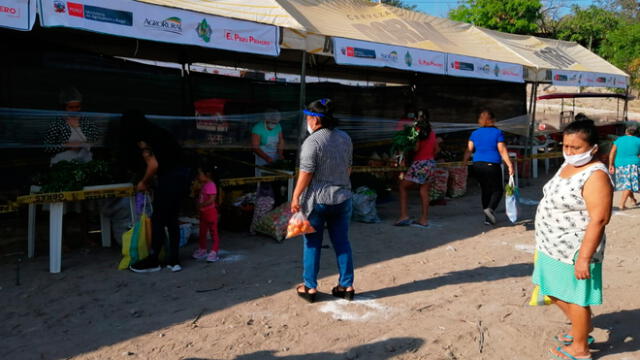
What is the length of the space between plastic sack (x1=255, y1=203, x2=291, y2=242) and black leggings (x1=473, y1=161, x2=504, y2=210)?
2.77 metres

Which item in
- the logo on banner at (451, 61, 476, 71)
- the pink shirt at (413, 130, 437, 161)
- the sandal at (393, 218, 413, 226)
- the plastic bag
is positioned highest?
the logo on banner at (451, 61, 476, 71)

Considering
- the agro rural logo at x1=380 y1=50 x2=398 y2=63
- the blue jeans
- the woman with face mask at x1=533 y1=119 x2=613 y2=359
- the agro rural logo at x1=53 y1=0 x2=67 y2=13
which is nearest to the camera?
the woman with face mask at x1=533 y1=119 x2=613 y2=359

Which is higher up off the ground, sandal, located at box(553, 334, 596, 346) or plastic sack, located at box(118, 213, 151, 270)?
plastic sack, located at box(118, 213, 151, 270)

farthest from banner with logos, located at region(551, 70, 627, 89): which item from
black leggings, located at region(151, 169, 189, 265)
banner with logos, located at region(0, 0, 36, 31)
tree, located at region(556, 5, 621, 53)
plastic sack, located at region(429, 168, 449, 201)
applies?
tree, located at region(556, 5, 621, 53)

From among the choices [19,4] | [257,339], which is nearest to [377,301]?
[257,339]

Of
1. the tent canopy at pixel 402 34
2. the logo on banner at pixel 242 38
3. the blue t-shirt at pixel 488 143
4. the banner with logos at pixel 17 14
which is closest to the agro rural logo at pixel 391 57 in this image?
the tent canopy at pixel 402 34

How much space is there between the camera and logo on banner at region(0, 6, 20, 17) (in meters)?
A: 4.12

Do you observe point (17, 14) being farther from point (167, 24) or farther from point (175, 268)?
point (175, 268)

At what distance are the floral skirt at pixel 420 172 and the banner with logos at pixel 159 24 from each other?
2460 mm

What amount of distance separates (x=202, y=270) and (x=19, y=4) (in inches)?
111

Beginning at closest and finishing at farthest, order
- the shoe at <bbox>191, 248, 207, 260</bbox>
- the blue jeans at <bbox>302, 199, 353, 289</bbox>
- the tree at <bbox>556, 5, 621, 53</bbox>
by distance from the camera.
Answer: the blue jeans at <bbox>302, 199, 353, 289</bbox>
the shoe at <bbox>191, 248, 207, 260</bbox>
the tree at <bbox>556, 5, 621, 53</bbox>

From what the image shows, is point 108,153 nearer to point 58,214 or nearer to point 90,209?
point 90,209

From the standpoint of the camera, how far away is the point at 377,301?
4.32 metres

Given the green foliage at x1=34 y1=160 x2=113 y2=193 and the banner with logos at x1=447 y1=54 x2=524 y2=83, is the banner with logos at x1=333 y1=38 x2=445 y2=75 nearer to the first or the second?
the banner with logos at x1=447 y1=54 x2=524 y2=83
